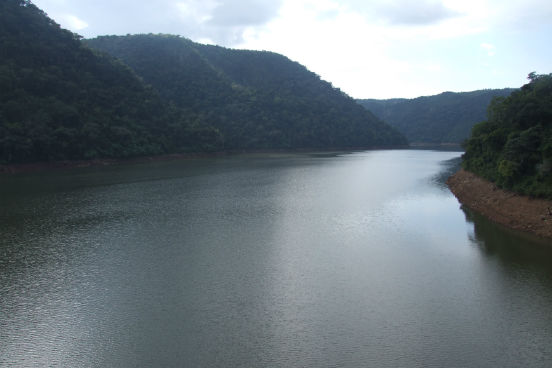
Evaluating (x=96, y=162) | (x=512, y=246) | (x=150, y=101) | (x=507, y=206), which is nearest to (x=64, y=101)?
(x=96, y=162)

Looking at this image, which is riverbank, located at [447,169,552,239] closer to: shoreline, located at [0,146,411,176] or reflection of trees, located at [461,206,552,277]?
reflection of trees, located at [461,206,552,277]

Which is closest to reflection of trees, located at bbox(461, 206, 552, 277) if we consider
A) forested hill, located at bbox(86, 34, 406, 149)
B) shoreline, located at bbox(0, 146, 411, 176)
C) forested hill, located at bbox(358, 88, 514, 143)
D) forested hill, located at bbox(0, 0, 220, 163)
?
shoreline, located at bbox(0, 146, 411, 176)

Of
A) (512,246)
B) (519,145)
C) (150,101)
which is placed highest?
(150,101)

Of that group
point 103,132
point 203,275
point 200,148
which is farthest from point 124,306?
point 200,148

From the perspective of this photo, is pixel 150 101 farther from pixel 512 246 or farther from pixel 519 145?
pixel 512 246

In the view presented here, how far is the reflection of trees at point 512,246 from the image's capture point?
1510 cm

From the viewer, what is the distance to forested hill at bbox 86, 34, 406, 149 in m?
94.8

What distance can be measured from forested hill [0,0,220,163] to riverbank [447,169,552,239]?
4095cm

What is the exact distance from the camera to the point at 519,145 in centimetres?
2334

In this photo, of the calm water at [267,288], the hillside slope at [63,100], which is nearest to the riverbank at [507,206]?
the calm water at [267,288]

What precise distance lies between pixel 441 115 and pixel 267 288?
488ft

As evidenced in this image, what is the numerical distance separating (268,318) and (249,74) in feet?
387

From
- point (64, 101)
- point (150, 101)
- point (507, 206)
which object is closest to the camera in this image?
point (507, 206)

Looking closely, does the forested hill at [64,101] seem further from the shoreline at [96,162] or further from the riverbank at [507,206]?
the riverbank at [507,206]
